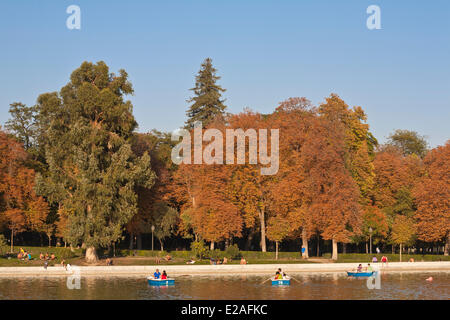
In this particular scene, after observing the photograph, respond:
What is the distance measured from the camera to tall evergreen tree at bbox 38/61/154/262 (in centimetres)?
6538

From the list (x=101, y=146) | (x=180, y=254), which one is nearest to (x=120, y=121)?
(x=101, y=146)

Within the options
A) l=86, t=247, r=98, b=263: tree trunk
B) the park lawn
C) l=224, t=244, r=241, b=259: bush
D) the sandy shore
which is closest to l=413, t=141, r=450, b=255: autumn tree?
the park lawn

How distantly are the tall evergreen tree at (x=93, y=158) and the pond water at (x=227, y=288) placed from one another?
9.75 meters

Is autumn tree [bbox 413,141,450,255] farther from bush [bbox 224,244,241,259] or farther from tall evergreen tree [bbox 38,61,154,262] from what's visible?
tall evergreen tree [bbox 38,61,154,262]

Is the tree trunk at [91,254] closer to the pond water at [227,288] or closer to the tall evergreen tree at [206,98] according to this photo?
the pond water at [227,288]

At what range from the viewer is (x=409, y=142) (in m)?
137

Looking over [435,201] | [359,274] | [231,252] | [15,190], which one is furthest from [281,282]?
[15,190]

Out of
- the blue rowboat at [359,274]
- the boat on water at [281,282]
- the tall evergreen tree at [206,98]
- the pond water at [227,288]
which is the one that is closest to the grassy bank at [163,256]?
the pond water at [227,288]

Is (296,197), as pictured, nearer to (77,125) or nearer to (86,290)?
(77,125)

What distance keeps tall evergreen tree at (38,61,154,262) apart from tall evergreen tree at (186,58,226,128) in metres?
34.1

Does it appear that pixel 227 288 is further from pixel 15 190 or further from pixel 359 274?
pixel 15 190

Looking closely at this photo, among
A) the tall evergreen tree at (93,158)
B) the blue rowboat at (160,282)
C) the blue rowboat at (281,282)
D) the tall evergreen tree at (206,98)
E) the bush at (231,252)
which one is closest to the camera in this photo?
the blue rowboat at (160,282)

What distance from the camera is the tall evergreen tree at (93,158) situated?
214ft

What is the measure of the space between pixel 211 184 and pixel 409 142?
76219 millimetres
